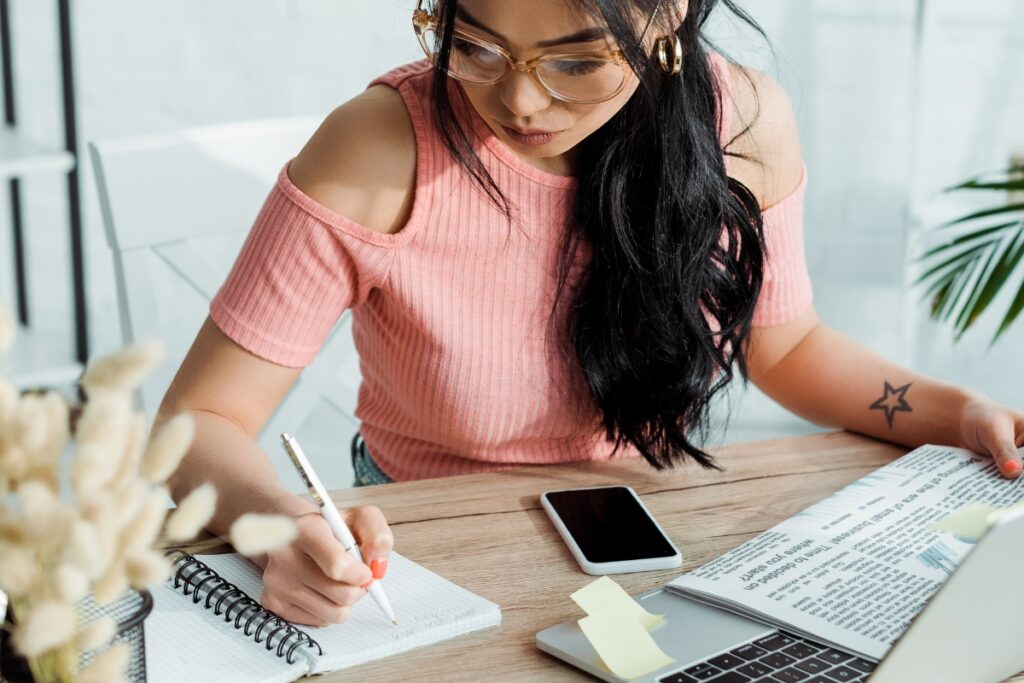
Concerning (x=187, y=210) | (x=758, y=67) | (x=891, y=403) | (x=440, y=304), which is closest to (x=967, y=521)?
(x=891, y=403)

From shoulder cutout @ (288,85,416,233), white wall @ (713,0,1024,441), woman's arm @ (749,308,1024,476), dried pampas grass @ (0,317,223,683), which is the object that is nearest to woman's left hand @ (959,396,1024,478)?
woman's arm @ (749,308,1024,476)

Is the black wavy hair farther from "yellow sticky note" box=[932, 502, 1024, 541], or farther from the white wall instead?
the white wall

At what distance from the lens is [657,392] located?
1.28 metres

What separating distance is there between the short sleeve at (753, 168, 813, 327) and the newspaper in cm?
30

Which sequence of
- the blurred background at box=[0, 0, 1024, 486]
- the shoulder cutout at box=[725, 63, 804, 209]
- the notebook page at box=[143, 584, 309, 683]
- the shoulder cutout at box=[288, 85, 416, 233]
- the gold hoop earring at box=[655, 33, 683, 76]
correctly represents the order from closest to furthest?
the notebook page at box=[143, 584, 309, 683], the gold hoop earring at box=[655, 33, 683, 76], the shoulder cutout at box=[288, 85, 416, 233], the shoulder cutout at box=[725, 63, 804, 209], the blurred background at box=[0, 0, 1024, 486]

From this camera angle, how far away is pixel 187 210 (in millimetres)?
1454

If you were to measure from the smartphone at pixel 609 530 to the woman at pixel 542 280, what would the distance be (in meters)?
0.14

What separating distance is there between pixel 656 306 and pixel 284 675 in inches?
23.7

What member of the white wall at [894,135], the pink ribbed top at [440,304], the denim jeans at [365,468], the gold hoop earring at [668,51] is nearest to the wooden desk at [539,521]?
the pink ribbed top at [440,304]

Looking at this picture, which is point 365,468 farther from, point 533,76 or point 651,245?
point 533,76

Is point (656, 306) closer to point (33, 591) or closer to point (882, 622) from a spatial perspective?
point (882, 622)

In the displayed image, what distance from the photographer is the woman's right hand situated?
2.67 ft

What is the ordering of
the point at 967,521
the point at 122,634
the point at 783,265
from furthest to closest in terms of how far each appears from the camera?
the point at 783,265 → the point at 967,521 → the point at 122,634

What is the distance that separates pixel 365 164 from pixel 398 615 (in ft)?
1.58
